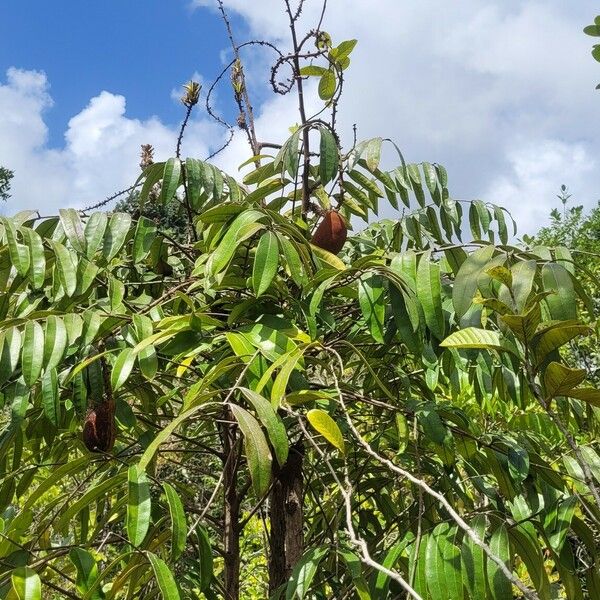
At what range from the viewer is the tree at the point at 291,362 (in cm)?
95

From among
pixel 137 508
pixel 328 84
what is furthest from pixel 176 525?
pixel 328 84

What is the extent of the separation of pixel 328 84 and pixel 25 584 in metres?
0.97

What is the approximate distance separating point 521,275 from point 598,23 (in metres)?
0.46

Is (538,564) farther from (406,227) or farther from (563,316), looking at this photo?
(406,227)

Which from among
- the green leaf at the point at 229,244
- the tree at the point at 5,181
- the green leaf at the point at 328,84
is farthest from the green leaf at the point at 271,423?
the tree at the point at 5,181

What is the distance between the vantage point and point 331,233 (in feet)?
4.33

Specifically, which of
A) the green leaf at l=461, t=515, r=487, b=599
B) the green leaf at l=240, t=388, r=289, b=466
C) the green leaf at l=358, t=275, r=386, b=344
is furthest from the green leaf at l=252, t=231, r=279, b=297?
the green leaf at l=461, t=515, r=487, b=599

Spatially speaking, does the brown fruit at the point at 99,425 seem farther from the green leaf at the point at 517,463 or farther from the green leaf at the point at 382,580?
the green leaf at the point at 517,463

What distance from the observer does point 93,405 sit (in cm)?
117

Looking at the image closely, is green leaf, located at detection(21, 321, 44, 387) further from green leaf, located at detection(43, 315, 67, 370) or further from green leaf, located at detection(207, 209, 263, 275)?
green leaf, located at detection(207, 209, 263, 275)

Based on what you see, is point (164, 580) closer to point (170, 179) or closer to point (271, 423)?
point (271, 423)

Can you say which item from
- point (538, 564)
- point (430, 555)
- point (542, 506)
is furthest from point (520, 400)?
point (430, 555)

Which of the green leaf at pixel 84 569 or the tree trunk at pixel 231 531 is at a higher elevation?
the tree trunk at pixel 231 531

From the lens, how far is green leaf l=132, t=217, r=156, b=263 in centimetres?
130
